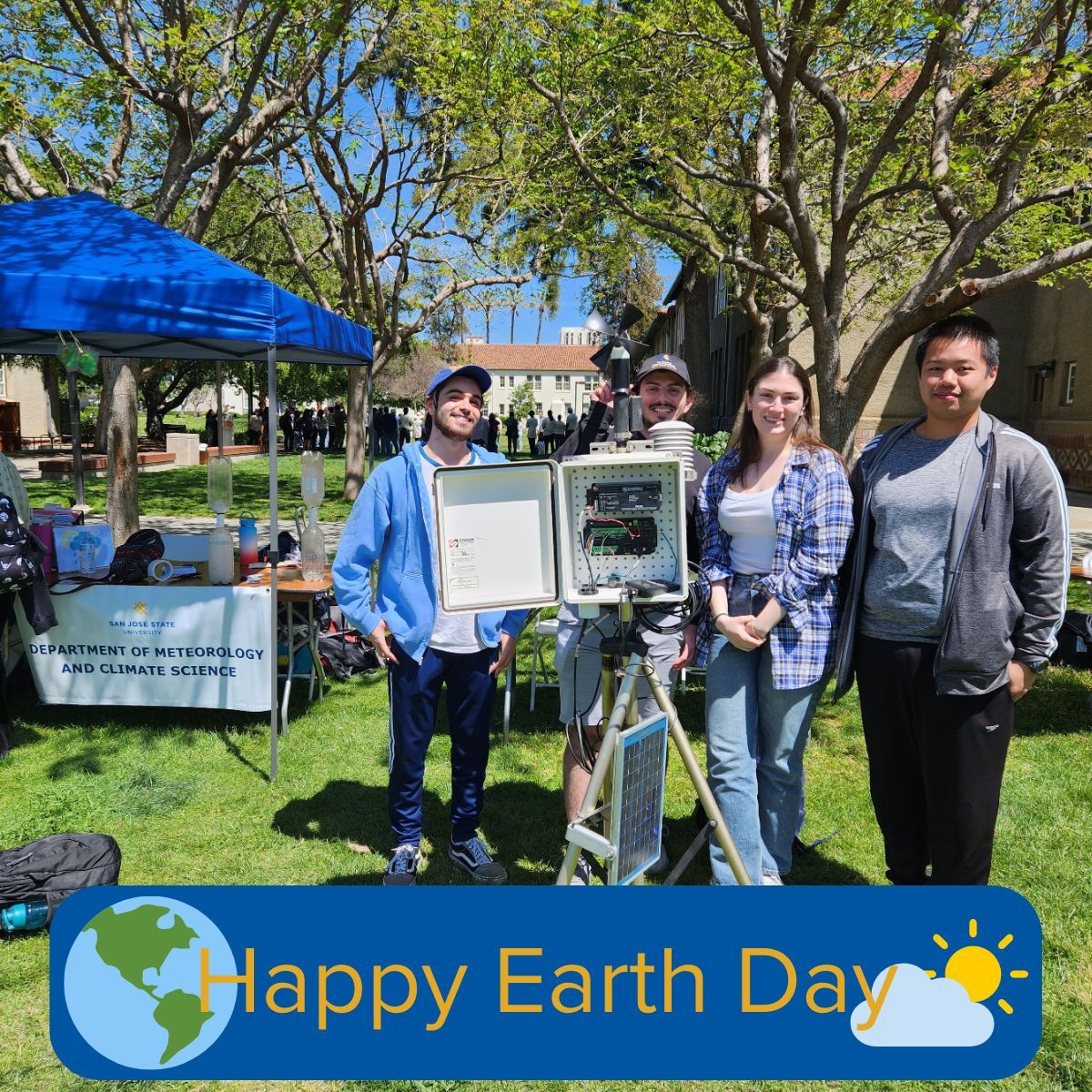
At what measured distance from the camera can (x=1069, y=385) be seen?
19.7 meters

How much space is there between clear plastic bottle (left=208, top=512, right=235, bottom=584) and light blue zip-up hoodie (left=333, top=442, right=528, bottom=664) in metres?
2.01

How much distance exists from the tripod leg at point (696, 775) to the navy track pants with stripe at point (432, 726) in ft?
3.27

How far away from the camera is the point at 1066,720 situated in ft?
17.3

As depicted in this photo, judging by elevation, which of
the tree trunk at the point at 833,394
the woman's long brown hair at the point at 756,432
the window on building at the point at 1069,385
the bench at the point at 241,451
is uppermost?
the window on building at the point at 1069,385

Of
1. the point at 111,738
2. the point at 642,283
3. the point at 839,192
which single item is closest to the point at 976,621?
the point at 111,738

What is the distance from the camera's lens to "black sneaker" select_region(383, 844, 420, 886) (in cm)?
332

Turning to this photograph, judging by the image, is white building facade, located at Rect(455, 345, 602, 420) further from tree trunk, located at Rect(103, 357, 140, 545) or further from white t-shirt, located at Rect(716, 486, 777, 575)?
white t-shirt, located at Rect(716, 486, 777, 575)

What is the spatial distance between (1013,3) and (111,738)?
8.56m

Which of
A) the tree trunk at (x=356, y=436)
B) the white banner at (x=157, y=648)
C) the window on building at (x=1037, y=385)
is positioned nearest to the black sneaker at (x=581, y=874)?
the white banner at (x=157, y=648)

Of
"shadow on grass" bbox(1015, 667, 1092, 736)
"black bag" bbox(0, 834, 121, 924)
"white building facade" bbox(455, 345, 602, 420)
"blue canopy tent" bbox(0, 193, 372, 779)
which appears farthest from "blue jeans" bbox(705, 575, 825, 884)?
"white building facade" bbox(455, 345, 602, 420)

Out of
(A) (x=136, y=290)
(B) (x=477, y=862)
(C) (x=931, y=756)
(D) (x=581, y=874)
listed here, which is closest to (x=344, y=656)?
(A) (x=136, y=290)

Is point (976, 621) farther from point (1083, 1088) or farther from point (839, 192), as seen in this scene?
point (839, 192)

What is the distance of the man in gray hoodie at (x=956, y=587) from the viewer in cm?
251

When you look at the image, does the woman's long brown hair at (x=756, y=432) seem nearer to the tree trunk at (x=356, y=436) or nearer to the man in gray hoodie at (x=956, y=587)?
the man in gray hoodie at (x=956, y=587)
